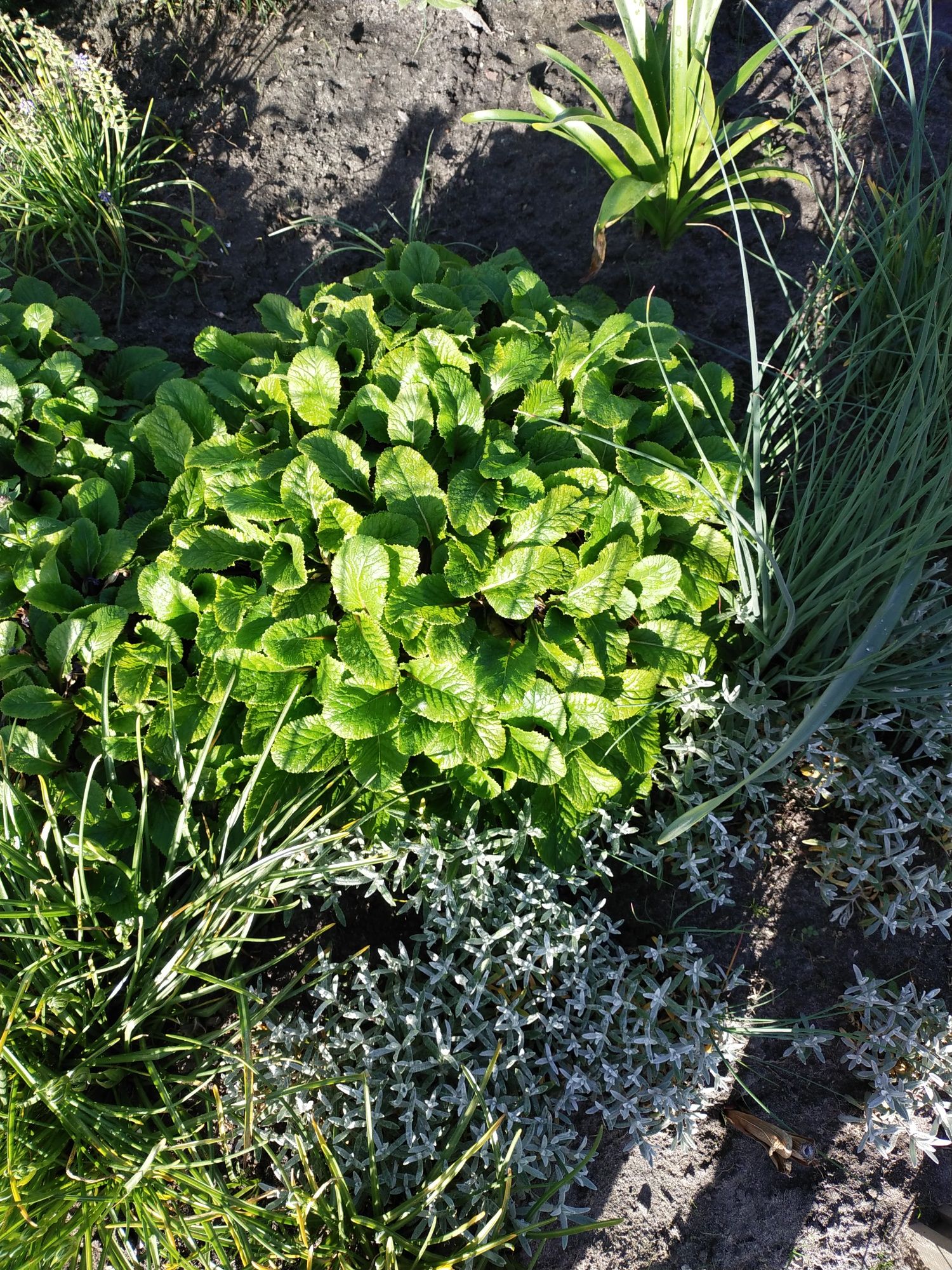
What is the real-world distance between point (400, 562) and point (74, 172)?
223 cm

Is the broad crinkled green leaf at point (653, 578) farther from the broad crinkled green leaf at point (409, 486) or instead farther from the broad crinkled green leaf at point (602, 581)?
the broad crinkled green leaf at point (409, 486)

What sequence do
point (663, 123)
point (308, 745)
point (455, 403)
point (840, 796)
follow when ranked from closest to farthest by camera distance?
1. point (308, 745)
2. point (455, 403)
3. point (840, 796)
4. point (663, 123)

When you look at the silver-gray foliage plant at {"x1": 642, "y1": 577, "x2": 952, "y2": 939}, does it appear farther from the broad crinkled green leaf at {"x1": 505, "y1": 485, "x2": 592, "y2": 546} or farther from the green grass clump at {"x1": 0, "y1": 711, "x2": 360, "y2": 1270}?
the green grass clump at {"x1": 0, "y1": 711, "x2": 360, "y2": 1270}

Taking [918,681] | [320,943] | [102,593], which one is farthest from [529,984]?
[102,593]

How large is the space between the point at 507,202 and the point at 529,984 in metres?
2.62

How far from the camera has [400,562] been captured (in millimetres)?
1641

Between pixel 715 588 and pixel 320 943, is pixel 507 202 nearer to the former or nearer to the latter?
pixel 715 588

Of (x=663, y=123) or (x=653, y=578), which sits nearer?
(x=653, y=578)

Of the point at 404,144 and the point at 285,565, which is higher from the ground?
the point at 404,144

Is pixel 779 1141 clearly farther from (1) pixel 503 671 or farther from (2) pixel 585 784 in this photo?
(1) pixel 503 671

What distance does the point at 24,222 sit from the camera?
2.78 metres

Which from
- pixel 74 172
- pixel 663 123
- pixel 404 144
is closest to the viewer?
pixel 663 123

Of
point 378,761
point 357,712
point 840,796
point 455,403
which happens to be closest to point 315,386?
point 455,403

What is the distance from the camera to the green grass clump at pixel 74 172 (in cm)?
275
